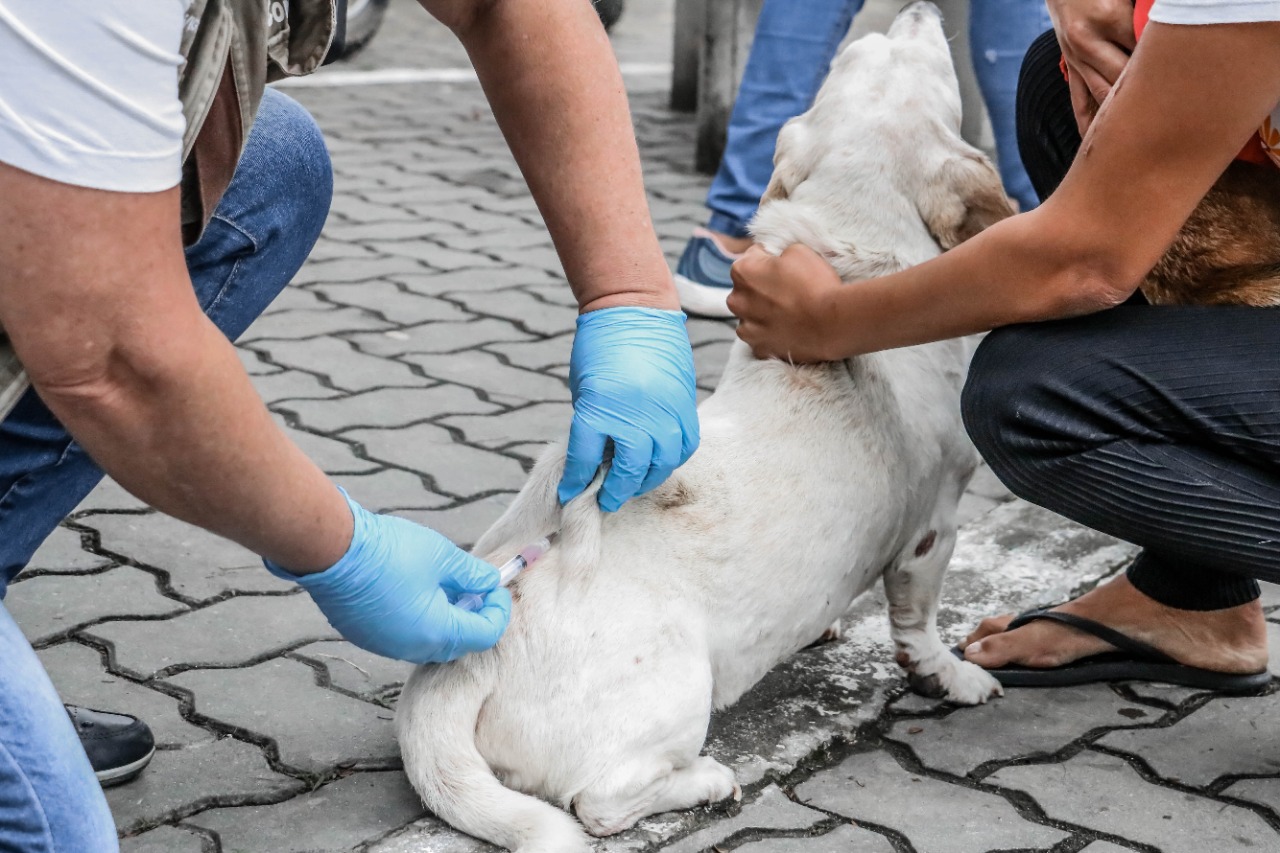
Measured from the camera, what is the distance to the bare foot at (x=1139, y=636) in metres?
2.48

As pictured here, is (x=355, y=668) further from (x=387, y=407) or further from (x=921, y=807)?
(x=387, y=407)

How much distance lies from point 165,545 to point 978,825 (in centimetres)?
165

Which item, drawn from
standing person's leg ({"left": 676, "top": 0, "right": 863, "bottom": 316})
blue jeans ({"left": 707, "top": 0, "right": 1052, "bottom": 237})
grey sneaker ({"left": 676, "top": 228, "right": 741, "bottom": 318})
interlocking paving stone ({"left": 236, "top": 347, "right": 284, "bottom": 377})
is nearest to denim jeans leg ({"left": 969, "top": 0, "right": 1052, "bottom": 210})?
blue jeans ({"left": 707, "top": 0, "right": 1052, "bottom": 237})

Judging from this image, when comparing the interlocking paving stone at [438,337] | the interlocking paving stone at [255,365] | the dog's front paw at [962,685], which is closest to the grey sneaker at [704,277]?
the interlocking paving stone at [438,337]

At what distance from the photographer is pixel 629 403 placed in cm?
196

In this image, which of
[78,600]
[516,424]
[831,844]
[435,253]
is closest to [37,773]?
[831,844]

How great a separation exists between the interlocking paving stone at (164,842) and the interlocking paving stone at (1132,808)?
1.15 meters

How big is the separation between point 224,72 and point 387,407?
2.12 metres

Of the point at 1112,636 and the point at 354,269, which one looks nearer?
the point at 1112,636

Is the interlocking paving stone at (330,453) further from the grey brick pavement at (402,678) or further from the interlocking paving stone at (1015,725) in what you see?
the interlocking paving stone at (1015,725)

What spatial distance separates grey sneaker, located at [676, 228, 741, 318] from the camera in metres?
4.41

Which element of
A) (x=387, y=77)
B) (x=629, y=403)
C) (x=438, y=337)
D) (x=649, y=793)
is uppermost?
(x=629, y=403)

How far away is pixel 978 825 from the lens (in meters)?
2.06

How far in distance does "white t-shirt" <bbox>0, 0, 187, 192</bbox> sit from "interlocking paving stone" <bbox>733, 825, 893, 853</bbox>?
1.18 metres
